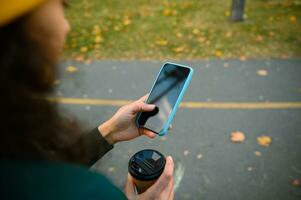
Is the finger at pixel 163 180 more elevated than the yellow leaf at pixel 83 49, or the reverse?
the finger at pixel 163 180

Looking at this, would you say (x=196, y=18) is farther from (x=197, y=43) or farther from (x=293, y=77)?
(x=293, y=77)

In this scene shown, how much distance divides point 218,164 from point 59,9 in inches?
101

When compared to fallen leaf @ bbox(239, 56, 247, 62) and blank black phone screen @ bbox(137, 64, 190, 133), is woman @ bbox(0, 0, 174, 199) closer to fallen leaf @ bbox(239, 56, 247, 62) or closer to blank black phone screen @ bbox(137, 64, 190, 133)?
blank black phone screen @ bbox(137, 64, 190, 133)

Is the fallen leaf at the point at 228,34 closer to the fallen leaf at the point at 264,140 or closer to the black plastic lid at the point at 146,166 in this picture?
the fallen leaf at the point at 264,140

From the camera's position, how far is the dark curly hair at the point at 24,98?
2.72ft

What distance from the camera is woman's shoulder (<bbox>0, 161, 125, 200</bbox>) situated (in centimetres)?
86

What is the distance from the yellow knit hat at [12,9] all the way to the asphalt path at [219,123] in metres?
1.51

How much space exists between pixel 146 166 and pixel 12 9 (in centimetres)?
104

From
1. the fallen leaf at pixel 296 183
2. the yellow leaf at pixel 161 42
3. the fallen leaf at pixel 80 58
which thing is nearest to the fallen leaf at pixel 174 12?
the yellow leaf at pixel 161 42

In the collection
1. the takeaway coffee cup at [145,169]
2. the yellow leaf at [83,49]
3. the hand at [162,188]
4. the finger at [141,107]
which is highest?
→ the finger at [141,107]

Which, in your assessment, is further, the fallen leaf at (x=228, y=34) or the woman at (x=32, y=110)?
the fallen leaf at (x=228, y=34)

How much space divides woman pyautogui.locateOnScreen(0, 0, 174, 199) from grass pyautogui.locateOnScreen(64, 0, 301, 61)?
12.9 ft

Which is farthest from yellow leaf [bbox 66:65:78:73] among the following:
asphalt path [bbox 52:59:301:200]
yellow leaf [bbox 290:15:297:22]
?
Result: yellow leaf [bbox 290:15:297:22]

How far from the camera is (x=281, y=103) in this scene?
382 cm
